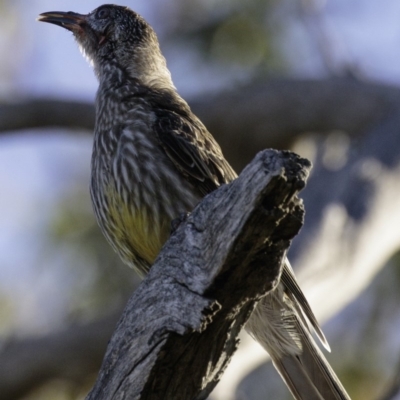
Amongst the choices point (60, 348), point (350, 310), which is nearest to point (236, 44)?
point (350, 310)

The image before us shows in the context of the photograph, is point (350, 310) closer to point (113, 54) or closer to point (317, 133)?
point (317, 133)

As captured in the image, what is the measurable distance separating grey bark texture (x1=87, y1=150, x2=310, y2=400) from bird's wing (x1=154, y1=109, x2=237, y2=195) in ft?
4.02

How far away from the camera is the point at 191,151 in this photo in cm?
449

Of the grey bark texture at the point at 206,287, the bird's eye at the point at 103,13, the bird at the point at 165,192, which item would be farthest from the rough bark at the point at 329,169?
the grey bark texture at the point at 206,287

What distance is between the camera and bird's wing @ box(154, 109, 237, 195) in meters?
4.46

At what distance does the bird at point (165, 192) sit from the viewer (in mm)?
4367

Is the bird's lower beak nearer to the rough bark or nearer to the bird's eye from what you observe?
the bird's eye

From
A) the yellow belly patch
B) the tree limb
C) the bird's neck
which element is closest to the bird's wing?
the yellow belly patch

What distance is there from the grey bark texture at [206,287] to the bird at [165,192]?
1020 millimetres

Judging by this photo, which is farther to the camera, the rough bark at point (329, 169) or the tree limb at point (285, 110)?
the tree limb at point (285, 110)

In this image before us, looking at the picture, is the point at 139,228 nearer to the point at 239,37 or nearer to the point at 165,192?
the point at 165,192

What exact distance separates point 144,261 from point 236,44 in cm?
526

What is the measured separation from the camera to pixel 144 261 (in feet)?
15.1

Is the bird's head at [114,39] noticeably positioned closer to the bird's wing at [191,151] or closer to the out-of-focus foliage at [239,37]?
the bird's wing at [191,151]
